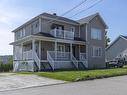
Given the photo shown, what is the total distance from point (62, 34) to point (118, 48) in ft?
70.2

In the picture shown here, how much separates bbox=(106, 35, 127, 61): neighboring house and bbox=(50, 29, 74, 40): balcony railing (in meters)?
18.4

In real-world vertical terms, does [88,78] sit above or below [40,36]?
below

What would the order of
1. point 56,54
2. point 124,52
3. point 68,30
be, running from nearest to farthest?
point 56,54 → point 68,30 → point 124,52

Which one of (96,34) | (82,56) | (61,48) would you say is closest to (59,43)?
(61,48)

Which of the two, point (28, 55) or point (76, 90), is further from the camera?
point (28, 55)

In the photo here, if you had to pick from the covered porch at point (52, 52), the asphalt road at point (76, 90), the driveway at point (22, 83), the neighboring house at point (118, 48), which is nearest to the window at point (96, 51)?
the covered porch at point (52, 52)

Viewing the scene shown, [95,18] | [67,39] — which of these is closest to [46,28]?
[67,39]

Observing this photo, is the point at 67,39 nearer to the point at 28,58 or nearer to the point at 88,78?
the point at 28,58

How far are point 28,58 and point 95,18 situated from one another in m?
12.9

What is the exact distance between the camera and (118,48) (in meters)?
49.3

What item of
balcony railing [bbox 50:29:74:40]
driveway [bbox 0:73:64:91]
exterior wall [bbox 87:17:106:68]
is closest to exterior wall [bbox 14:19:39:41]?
balcony railing [bbox 50:29:74:40]

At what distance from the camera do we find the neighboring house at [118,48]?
4771 cm

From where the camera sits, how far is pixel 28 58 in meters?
29.1

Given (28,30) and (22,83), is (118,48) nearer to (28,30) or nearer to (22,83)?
(28,30)
